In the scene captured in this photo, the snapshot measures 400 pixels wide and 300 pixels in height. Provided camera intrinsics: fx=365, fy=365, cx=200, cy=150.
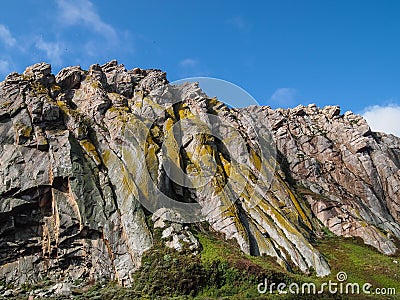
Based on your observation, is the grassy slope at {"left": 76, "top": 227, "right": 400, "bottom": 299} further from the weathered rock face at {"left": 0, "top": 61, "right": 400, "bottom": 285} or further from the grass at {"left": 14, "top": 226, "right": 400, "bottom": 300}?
the weathered rock face at {"left": 0, "top": 61, "right": 400, "bottom": 285}

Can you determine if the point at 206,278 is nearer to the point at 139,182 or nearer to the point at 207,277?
the point at 207,277

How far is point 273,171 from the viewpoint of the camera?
60.8 metres

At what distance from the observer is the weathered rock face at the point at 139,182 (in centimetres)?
3466

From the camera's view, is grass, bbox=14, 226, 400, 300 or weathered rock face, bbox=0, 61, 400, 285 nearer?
grass, bbox=14, 226, 400, 300

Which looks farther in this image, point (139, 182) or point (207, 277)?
point (139, 182)

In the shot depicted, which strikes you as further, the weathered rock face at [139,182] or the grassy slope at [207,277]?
the weathered rock face at [139,182]

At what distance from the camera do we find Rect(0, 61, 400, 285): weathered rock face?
3466 centimetres

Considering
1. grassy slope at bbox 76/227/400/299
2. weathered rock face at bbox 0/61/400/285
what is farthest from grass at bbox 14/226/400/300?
weathered rock face at bbox 0/61/400/285

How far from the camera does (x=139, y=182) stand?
3978 cm

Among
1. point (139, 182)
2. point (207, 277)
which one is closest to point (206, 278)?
point (207, 277)

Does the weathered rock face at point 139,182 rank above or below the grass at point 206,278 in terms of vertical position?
above

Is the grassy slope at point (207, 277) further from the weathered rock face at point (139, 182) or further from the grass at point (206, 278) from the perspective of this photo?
the weathered rock face at point (139, 182)

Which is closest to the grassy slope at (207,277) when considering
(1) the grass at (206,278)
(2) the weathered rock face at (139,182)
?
(1) the grass at (206,278)

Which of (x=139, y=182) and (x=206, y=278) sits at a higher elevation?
(x=139, y=182)
